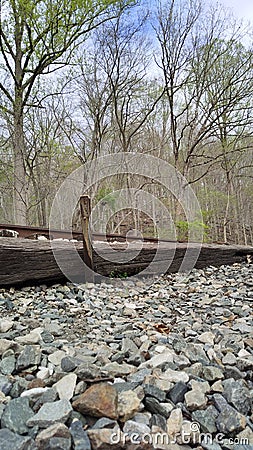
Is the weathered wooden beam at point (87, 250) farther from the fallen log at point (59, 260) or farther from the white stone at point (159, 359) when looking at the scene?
the white stone at point (159, 359)

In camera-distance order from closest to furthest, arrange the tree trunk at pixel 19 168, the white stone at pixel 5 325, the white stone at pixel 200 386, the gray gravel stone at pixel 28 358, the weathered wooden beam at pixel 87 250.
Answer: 1. the white stone at pixel 200 386
2. the gray gravel stone at pixel 28 358
3. the white stone at pixel 5 325
4. the weathered wooden beam at pixel 87 250
5. the tree trunk at pixel 19 168

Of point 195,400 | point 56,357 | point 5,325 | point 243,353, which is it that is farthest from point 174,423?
point 5,325

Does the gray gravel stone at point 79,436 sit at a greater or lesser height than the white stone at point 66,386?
lesser

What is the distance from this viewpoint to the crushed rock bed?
1.01 metres

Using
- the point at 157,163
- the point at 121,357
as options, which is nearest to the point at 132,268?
the point at 121,357

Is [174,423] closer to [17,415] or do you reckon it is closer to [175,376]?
[175,376]

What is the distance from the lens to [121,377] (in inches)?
52.1

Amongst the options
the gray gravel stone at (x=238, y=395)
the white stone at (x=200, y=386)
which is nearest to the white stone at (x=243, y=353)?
the gray gravel stone at (x=238, y=395)

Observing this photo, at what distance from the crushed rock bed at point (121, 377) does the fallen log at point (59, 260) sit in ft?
0.68

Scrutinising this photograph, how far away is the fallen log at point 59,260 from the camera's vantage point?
2.58 m

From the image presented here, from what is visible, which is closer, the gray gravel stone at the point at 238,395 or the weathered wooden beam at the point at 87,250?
the gray gravel stone at the point at 238,395

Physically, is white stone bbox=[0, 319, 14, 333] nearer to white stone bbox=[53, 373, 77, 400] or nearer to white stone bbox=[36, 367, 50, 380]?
white stone bbox=[36, 367, 50, 380]

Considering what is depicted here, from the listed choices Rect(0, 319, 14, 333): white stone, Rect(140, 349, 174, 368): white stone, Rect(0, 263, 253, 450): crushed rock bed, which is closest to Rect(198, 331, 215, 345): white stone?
Rect(0, 263, 253, 450): crushed rock bed

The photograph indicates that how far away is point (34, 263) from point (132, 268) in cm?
141
